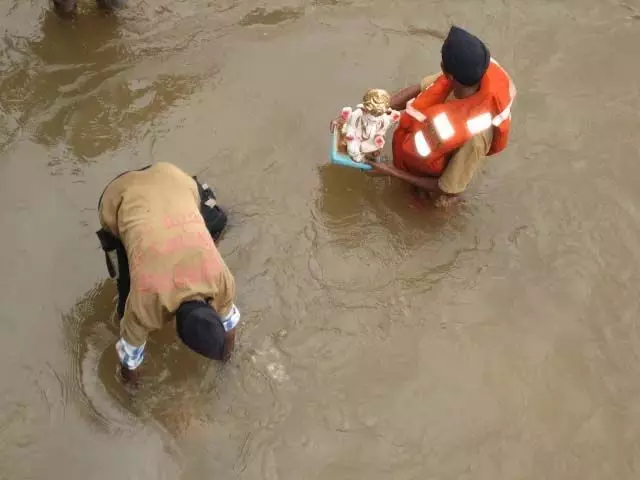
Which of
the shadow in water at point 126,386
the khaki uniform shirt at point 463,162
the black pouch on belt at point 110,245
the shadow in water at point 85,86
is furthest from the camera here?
the shadow in water at point 85,86

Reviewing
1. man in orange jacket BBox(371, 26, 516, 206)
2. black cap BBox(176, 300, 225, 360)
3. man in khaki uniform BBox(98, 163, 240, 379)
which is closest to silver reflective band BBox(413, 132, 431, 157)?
man in orange jacket BBox(371, 26, 516, 206)

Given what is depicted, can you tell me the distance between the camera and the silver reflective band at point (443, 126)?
3.69 m

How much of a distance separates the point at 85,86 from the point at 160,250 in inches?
81.3

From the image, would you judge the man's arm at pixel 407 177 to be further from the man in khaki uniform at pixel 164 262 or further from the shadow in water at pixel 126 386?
the shadow in water at pixel 126 386

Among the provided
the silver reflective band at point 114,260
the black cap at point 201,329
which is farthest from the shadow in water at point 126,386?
the black cap at point 201,329

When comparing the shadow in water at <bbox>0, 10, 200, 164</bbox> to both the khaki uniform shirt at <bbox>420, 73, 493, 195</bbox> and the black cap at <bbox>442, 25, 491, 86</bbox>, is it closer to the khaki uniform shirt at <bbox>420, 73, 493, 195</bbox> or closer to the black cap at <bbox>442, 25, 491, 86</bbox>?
the khaki uniform shirt at <bbox>420, 73, 493, 195</bbox>

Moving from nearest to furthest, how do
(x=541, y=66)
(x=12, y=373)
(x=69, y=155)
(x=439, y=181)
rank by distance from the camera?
(x=12, y=373) < (x=439, y=181) < (x=69, y=155) < (x=541, y=66)

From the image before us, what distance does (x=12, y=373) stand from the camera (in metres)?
3.55

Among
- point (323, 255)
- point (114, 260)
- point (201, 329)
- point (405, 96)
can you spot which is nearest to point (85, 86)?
point (114, 260)

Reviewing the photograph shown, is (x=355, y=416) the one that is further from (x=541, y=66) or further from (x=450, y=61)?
(x=541, y=66)

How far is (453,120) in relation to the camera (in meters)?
3.68

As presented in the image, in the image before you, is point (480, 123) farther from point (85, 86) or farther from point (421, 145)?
point (85, 86)

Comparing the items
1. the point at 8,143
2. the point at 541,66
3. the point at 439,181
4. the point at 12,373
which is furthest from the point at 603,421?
the point at 8,143

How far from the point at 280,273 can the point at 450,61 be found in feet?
4.51
